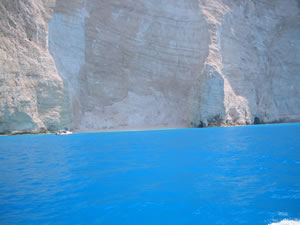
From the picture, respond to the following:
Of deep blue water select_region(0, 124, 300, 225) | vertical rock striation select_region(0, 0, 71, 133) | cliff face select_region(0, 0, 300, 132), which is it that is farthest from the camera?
cliff face select_region(0, 0, 300, 132)

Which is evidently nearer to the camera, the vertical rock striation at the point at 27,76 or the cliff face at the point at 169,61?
the vertical rock striation at the point at 27,76

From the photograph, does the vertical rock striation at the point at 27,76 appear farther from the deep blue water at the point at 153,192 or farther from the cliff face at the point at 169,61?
the deep blue water at the point at 153,192

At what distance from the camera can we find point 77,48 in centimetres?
3319

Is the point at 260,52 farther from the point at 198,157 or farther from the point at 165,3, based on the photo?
the point at 198,157

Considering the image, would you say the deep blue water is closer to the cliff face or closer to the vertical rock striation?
the vertical rock striation

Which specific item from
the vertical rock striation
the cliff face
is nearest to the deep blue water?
A: the vertical rock striation

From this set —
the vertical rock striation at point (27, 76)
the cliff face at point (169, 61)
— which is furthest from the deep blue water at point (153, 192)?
the cliff face at point (169, 61)

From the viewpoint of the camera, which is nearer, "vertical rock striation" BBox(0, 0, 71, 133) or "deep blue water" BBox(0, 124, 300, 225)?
"deep blue water" BBox(0, 124, 300, 225)

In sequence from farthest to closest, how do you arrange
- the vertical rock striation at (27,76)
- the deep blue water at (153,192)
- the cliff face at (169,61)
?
the cliff face at (169,61) → the vertical rock striation at (27,76) → the deep blue water at (153,192)

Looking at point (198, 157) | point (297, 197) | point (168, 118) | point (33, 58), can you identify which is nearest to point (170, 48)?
point (168, 118)

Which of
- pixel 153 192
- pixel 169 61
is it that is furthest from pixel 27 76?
pixel 153 192

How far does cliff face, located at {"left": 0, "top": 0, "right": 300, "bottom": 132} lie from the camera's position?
31.8 metres

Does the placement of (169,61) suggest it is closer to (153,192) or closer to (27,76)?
(27,76)

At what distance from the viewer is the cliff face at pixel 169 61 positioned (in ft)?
104
